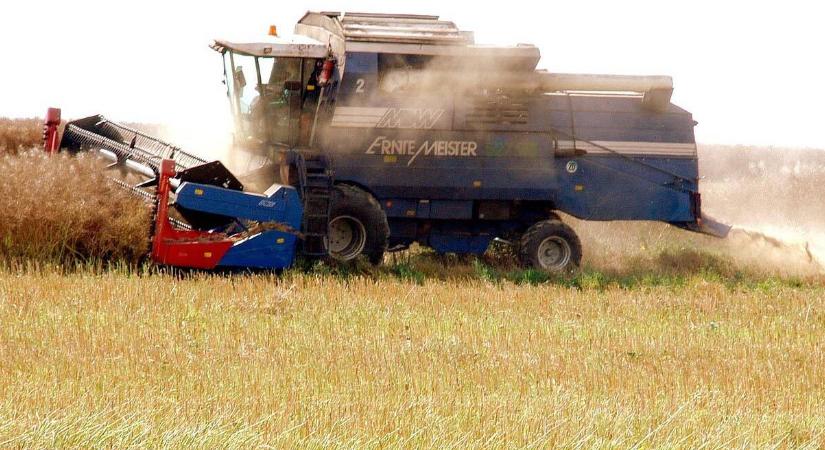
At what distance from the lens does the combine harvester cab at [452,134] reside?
36.4 ft

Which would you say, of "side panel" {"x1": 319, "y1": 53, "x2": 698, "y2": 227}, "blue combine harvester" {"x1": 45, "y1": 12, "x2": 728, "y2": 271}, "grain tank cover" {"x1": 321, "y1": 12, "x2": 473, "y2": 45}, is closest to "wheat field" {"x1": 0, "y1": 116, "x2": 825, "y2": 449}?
"blue combine harvester" {"x1": 45, "y1": 12, "x2": 728, "y2": 271}

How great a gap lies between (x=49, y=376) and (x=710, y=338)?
4.14m

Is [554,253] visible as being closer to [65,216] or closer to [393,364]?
[65,216]

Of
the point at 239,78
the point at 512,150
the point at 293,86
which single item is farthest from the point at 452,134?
the point at 239,78

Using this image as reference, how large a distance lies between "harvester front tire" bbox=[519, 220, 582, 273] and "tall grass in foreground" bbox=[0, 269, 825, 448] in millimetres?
1836

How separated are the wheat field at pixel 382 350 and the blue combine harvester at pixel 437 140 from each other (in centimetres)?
48

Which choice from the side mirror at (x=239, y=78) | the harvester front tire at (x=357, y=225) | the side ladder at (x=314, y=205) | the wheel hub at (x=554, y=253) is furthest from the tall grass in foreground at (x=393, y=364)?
the side mirror at (x=239, y=78)

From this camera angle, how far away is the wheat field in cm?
507

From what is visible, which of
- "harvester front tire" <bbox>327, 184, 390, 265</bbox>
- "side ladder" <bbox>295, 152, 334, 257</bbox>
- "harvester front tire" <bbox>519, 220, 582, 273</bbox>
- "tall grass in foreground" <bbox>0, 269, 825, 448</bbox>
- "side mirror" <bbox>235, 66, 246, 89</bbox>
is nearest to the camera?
"tall grass in foreground" <bbox>0, 269, 825, 448</bbox>

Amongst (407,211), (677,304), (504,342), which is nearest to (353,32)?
(407,211)

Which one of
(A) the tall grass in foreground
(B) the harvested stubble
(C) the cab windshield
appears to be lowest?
(A) the tall grass in foreground

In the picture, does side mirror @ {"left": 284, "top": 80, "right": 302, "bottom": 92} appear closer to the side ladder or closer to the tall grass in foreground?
the side ladder

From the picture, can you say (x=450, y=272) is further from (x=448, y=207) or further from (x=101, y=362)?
(x=101, y=362)

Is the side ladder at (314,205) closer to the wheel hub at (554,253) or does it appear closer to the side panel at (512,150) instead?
the side panel at (512,150)
